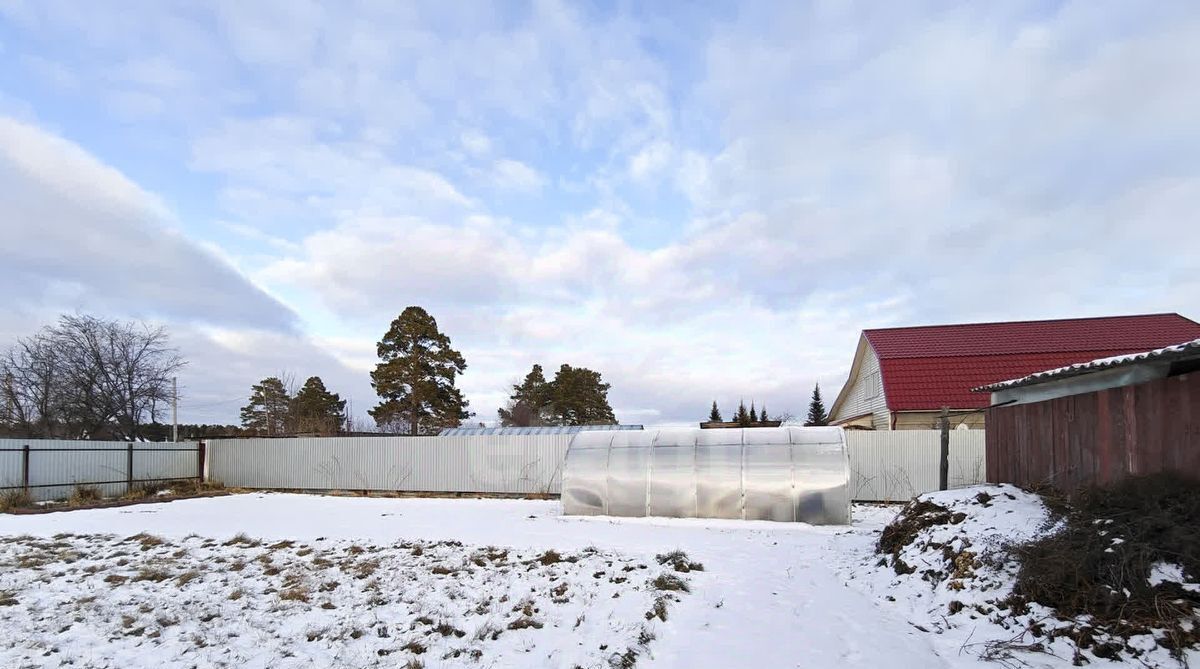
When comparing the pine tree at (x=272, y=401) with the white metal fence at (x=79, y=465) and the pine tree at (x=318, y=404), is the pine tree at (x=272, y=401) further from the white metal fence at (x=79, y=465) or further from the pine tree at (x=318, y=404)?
the white metal fence at (x=79, y=465)

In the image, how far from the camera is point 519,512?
16281 mm

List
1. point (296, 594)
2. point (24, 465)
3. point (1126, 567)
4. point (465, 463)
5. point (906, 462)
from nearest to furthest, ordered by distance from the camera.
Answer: point (1126, 567)
point (296, 594)
point (906, 462)
point (24, 465)
point (465, 463)

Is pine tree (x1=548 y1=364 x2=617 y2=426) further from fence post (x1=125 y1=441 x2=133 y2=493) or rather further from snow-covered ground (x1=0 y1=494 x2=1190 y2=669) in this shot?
snow-covered ground (x1=0 y1=494 x2=1190 y2=669)

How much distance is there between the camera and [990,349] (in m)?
21.7

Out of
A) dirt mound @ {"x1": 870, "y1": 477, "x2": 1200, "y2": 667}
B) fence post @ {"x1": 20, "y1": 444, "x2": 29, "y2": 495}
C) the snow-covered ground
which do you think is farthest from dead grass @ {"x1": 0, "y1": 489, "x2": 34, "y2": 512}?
dirt mound @ {"x1": 870, "y1": 477, "x2": 1200, "y2": 667}

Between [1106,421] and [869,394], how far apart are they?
17312mm

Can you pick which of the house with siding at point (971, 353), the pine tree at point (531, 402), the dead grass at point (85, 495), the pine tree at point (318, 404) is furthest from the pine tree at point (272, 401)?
the house with siding at point (971, 353)

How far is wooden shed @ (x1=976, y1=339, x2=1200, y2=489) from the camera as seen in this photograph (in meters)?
6.13

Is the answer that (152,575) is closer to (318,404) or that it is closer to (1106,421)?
(1106,421)

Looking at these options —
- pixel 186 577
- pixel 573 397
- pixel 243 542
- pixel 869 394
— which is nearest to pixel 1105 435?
pixel 186 577

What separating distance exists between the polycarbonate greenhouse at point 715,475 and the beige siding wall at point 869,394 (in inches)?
317

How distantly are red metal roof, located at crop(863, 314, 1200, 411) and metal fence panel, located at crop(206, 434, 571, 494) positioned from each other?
37.5 ft

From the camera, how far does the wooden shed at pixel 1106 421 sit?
6.13 meters

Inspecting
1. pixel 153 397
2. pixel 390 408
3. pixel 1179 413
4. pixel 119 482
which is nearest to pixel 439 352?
pixel 390 408
